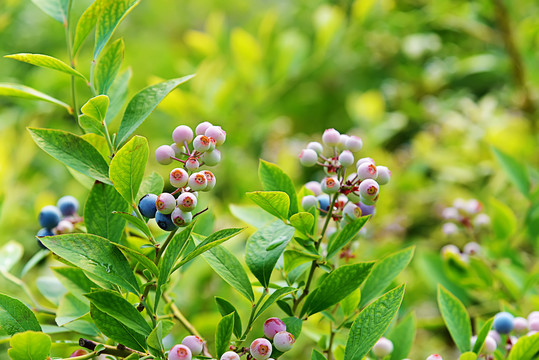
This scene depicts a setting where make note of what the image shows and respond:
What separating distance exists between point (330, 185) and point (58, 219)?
11.1 inches

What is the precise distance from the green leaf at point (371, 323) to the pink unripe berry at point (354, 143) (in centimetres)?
12

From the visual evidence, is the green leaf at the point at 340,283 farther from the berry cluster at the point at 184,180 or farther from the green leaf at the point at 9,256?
the green leaf at the point at 9,256

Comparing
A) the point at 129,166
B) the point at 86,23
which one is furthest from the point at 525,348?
the point at 86,23

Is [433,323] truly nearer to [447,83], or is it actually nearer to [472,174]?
[472,174]

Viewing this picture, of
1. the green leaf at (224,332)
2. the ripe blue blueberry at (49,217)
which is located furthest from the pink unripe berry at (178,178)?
the ripe blue blueberry at (49,217)

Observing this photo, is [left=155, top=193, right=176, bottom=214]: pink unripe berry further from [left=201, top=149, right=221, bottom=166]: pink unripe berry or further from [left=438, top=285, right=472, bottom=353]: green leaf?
[left=438, top=285, right=472, bottom=353]: green leaf

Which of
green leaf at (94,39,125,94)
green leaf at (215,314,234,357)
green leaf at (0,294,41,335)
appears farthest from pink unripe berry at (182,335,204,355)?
green leaf at (94,39,125,94)

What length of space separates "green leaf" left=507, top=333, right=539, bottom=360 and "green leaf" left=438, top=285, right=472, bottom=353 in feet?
0.13

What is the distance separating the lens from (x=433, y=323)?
2.55 feet

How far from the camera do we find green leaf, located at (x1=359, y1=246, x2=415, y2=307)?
0.49m

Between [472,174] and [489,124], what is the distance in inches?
6.3

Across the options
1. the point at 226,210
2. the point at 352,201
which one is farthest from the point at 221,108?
the point at 352,201

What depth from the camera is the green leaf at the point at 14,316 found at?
0.39 metres

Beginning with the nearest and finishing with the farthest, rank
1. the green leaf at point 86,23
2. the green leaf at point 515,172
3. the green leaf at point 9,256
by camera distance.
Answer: the green leaf at point 86,23, the green leaf at point 9,256, the green leaf at point 515,172
